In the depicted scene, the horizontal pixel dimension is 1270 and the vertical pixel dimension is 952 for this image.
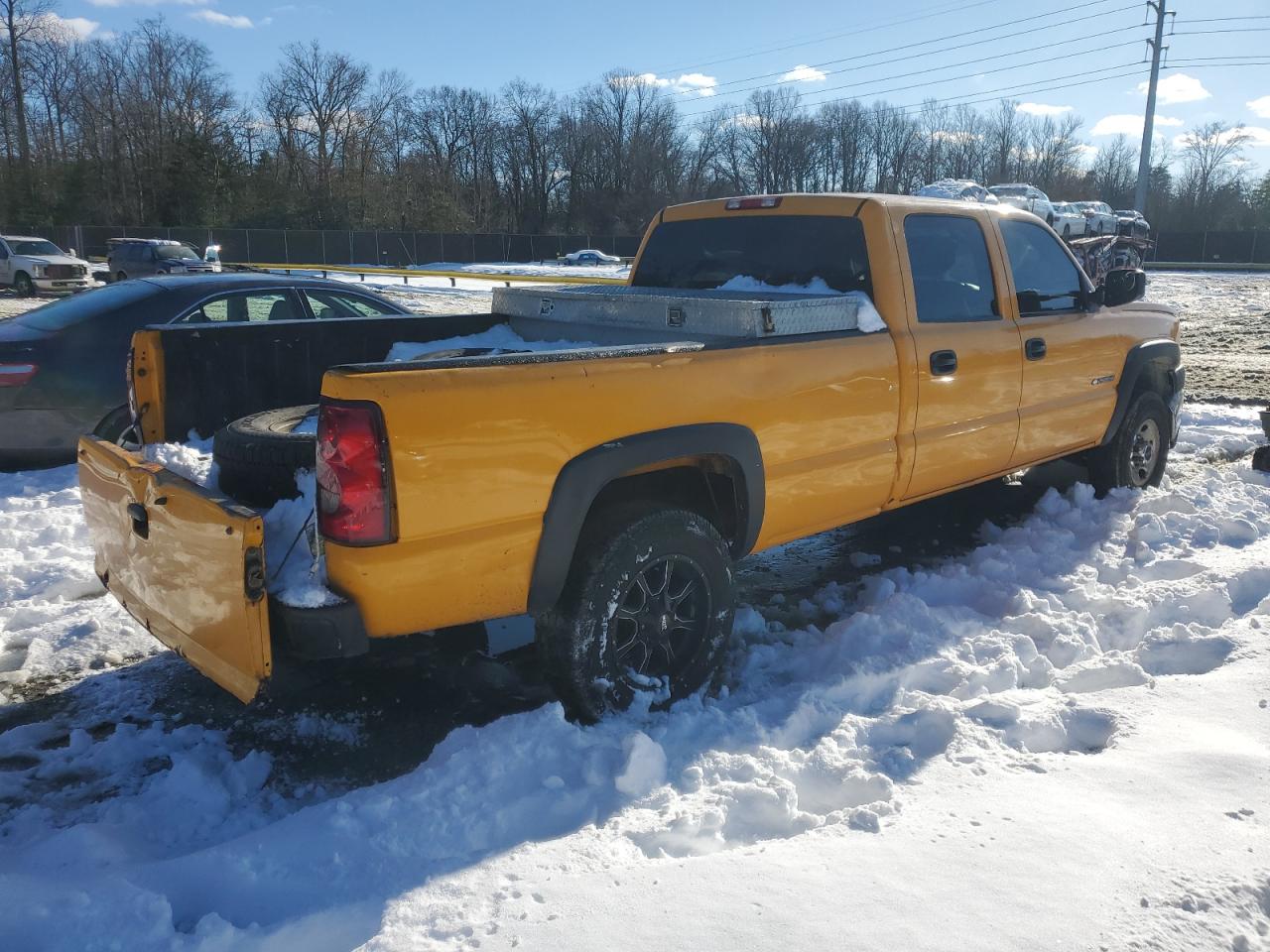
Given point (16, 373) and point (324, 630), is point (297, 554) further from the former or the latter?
point (16, 373)

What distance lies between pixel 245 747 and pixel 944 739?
2485 millimetres

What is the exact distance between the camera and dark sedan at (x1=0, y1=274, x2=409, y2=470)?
259 inches

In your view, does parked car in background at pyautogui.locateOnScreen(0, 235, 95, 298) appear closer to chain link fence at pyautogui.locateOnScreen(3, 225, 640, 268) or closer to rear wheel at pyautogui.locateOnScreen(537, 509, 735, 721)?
rear wheel at pyautogui.locateOnScreen(537, 509, 735, 721)

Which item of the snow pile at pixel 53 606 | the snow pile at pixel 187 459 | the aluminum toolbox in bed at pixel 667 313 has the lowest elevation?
the snow pile at pixel 53 606

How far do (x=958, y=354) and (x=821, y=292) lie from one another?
2.40 ft

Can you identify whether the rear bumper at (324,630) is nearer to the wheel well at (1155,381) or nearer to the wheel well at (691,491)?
the wheel well at (691,491)

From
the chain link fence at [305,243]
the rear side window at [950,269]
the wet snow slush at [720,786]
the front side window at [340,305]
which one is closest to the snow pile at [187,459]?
the wet snow slush at [720,786]

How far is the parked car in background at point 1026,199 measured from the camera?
33.0 metres

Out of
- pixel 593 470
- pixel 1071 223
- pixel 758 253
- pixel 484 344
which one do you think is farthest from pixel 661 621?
pixel 1071 223

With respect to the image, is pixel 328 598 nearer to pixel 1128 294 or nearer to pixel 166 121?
pixel 1128 294

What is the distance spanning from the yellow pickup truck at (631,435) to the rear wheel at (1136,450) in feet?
1.30

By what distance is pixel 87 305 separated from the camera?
7090 millimetres

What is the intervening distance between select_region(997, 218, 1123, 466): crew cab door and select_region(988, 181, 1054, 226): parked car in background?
96.1ft

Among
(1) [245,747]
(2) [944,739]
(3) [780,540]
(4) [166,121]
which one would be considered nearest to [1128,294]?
(3) [780,540]
